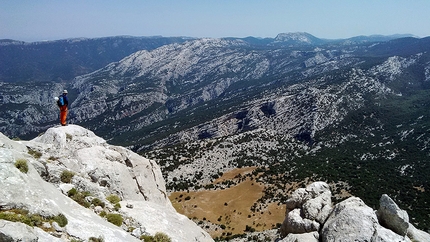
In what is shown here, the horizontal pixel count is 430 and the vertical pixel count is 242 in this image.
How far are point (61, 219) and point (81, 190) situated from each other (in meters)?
5.01

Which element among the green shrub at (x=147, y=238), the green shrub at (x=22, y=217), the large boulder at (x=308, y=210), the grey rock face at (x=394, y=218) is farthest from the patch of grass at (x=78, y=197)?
the grey rock face at (x=394, y=218)

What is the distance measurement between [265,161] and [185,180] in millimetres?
30613

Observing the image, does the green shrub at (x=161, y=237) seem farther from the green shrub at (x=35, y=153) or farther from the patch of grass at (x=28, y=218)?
the green shrub at (x=35, y=153)

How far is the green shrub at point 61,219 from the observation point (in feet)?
40.6

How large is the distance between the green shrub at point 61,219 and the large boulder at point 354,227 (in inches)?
587

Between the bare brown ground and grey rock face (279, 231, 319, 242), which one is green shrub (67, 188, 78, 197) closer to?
grey rock face (279, 231, 319, 242)

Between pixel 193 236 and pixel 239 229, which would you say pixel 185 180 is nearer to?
pixel 239 229

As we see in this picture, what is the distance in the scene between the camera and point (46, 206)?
12.5 metres

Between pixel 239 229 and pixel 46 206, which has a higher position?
pixel 46 206

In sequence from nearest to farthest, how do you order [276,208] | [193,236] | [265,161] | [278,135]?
[193,236], [276,208], [265,161], [278,135]

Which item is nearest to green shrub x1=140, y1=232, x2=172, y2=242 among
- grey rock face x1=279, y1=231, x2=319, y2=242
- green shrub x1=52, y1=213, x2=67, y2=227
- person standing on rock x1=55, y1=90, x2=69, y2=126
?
green shrub x1=52, y1=213, x2=67, y2=227

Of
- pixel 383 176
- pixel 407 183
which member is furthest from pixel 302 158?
pixel 407 183

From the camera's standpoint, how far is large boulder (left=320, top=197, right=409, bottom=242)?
17625 mm

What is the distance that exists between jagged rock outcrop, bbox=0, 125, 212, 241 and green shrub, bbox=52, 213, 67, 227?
0.16 m
